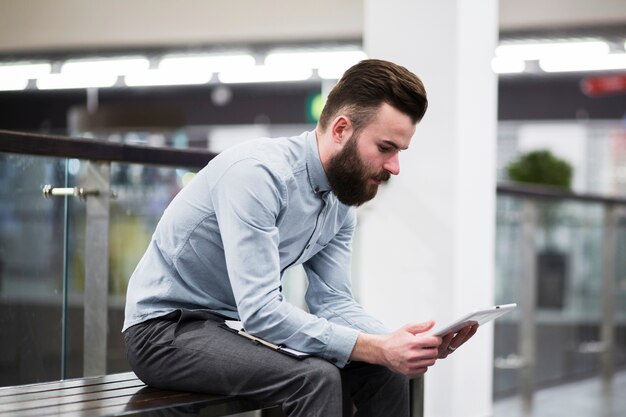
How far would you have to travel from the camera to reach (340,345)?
6.64 feet

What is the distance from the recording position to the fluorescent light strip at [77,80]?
14734 mm

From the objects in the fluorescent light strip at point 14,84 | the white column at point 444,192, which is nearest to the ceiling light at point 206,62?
the fluorescent light strip at point 14,84

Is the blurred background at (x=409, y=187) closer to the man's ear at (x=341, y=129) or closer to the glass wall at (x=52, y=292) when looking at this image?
the glass wall at (x=52, y=292)

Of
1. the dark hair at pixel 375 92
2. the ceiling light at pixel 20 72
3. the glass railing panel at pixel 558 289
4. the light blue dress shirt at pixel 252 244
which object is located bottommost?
the glass railing panel at pixel 558 289

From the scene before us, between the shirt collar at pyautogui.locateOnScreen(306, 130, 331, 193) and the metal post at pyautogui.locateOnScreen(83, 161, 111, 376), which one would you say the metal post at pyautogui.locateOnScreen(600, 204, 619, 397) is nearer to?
the metal post at pyautogui.locateOnScreen(83, 161, 111, 376)

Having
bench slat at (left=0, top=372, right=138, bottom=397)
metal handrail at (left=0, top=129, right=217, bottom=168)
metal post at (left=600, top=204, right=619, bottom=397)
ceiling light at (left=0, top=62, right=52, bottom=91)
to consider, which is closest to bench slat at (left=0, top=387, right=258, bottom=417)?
bench slat at (left=0, top=372, right=138, bottom=397)

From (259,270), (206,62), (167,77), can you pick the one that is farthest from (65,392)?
(167,77)

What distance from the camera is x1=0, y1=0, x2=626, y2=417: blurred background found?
3260mm

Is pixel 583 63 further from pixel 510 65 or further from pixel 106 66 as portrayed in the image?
pixel 106 66

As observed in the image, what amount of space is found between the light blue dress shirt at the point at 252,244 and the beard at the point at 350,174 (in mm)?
33

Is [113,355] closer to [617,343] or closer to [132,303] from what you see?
[132,303]

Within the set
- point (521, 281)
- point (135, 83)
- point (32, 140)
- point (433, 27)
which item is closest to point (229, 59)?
point (135, 83)

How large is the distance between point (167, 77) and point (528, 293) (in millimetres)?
9444

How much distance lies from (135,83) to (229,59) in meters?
2.55
